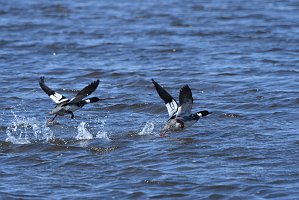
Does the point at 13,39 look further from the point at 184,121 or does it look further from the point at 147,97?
the point at 184,121

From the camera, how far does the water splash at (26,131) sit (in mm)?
13258

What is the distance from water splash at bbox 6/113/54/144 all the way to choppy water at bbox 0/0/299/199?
21 mm

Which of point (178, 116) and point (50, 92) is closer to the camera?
point (178, 116)

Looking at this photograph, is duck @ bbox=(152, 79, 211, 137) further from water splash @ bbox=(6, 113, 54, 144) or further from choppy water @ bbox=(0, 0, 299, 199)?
water splash @ bbox=(6, 113, 54, 144)

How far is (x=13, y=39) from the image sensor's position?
995 inches

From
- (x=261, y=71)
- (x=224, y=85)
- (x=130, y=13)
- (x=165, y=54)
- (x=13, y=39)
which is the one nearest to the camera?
(x=224, y=85)

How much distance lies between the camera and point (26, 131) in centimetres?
1405

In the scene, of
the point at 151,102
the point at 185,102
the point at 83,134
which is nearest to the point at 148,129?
the point at 185,102

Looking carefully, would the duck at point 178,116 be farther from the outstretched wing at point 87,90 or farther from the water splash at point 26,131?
the water splash at point 26,131

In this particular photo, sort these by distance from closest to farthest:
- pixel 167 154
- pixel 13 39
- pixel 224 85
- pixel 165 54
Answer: pixel 167 154
pixel 224 85
pixel 165 54
pixel 13 39

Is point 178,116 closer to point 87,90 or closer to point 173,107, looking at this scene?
point 173,107

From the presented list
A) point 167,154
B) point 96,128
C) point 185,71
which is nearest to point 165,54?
point 185,71

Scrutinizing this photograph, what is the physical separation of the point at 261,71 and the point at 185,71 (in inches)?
71.1

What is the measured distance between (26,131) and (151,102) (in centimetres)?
314
